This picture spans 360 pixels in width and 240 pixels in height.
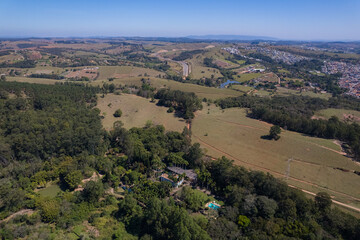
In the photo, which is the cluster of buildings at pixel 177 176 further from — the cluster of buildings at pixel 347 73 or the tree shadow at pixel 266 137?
the cluster of buildings at pixel 347 73

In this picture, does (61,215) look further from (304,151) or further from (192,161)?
(304,151)

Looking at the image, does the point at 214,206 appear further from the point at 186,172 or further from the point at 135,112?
the point at 135,112

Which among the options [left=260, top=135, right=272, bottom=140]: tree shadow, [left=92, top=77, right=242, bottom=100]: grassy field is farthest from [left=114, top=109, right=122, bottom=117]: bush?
[left=260, top=135, right=272, bottom=140]: tree shadow

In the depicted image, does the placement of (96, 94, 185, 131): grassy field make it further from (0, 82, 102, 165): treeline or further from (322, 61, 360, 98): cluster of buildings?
(322, 61, 360, 98): cluster of buildings

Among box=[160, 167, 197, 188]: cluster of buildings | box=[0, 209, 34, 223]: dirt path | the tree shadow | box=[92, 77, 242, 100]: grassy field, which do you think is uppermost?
box=[92, 77, 242, 100]: grassy field

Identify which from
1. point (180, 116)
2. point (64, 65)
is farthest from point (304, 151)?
point (64, 65)

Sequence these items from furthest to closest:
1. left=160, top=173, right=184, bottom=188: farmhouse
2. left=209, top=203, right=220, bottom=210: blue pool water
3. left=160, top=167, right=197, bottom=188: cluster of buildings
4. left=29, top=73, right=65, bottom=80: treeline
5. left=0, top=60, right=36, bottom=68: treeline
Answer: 1. left=0, top=60, right=36, bottom=68: treeline
2. left=29, top=73, right=65, bottom=80: treeline
3. left=160, top=167, right=197, bottom=188: cluster of buildings
4. left=160, top=173, right=184, bottom=188: farmhouse
5. left=209, top=203, right=220, bottom=210: blue pool water

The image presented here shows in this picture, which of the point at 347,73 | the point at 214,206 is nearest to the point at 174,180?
the point at 214,206
